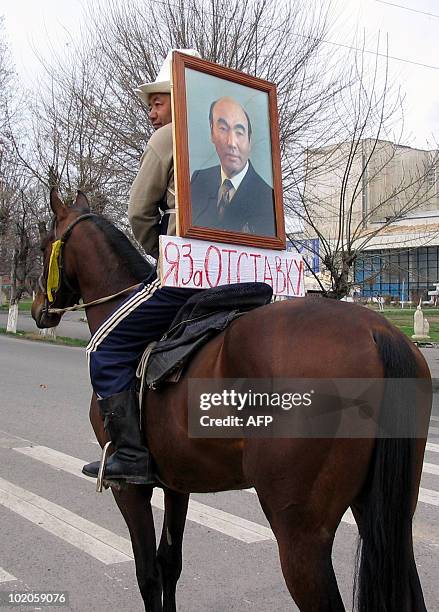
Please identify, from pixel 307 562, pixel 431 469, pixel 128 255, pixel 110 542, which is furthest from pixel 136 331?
pixel 431 469

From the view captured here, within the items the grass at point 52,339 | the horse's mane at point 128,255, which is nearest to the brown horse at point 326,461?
the horse's mane at point 128,255

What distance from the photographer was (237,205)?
3721mm

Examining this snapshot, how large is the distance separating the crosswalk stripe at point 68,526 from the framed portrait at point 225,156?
92.6 inches

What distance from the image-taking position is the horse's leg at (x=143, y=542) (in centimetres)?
345

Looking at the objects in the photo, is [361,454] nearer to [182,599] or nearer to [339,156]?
[182,599]

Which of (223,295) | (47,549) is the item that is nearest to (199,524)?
(47,549)

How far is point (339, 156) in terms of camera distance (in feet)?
51.8

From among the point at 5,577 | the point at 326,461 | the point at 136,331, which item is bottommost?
the point at 5,577

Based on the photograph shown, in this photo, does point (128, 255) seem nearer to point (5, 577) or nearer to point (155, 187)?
point (155, 187)

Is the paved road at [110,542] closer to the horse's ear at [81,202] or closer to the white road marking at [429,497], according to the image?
the white road marking at [429,497]

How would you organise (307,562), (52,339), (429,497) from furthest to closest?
1. (52,339)
2. (429,497)
3. (307,562)

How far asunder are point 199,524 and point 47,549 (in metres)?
1.16

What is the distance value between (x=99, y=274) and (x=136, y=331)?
67cm

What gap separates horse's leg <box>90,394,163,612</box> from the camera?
345 centimetres
